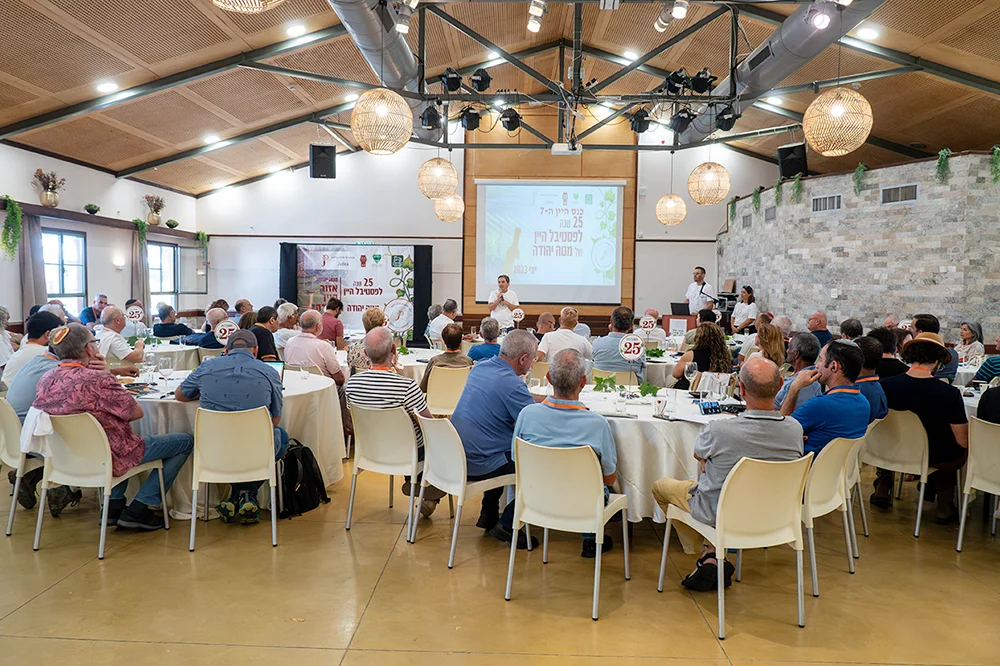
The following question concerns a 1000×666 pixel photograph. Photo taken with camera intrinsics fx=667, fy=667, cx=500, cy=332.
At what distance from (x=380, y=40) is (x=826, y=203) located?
680cm

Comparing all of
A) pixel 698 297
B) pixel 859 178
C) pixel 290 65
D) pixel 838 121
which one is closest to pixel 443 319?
pixel 290 65

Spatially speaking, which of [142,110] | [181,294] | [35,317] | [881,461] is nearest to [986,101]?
[881,461]

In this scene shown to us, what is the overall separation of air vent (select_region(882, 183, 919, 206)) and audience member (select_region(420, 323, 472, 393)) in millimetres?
6547

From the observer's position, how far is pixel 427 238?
44.6ft

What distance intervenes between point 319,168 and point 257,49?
118 inches

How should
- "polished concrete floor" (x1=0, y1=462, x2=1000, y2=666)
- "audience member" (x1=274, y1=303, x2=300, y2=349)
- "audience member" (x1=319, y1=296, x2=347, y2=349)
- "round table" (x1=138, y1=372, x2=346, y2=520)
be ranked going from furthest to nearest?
"audience member" (x1=319, y1=296, x2=347, y2=349) < "audience member" (x1=274, y1=303, x2=300, y2=349) < "round table" (x1=138, y1=372, x2=346, y2=520) < "polished concrete floor" (x1=0, y1=462, x2=1000, y2=666)

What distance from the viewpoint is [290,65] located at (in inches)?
350

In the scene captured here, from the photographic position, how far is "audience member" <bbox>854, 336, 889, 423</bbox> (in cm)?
386

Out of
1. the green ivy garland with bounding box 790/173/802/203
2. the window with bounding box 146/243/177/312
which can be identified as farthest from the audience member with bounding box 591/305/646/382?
the window with bounding box 146/243/177/312

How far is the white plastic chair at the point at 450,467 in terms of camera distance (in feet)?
11.5

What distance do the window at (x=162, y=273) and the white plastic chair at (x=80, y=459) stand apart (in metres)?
9.25

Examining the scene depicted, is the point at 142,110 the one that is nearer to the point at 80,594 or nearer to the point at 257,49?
the point at 257,49

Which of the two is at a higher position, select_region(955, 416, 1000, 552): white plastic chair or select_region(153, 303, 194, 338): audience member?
select_region(153, 303, 194, 338): audience member

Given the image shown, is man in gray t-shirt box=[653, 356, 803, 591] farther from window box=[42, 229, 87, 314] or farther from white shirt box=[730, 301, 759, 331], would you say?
window box=[42, 229, 87, 314]
